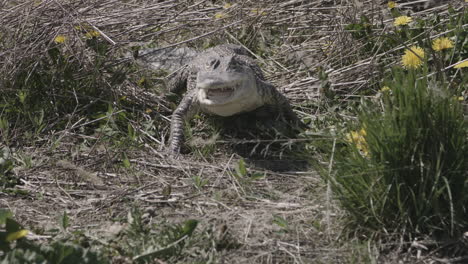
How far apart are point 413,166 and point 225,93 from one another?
1.52 metres

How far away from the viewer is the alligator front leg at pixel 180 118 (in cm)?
425

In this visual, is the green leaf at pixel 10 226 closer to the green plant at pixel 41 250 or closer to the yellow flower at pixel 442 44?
the green plant at pixel 41 250

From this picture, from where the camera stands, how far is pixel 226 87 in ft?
13.2

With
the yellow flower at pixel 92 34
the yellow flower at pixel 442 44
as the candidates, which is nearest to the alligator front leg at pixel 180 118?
the yellow flower at pixel 92 34

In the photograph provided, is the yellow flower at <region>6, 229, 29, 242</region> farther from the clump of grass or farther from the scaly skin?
the scaly skin

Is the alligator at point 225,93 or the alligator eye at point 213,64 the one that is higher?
the alligator eye at point 213,64

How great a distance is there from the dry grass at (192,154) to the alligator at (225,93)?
161mm

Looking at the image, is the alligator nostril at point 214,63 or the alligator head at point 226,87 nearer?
the alligator head at point 226,87

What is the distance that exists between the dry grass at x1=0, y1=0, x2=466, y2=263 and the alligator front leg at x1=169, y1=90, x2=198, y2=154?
0.09 metres

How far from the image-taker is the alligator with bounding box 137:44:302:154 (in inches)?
158

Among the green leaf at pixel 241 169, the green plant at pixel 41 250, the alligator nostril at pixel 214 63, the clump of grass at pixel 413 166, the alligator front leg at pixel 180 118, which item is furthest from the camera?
the alligator front leg at pixel 180 118

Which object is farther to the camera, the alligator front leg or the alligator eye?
the alligator front leg

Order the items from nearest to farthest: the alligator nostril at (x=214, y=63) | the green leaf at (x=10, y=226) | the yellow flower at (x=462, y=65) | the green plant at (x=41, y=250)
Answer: the green plant at (x=41, y=250) → the green leaf at (x=10, y=226) → the yellow flower at (x=462, y=65) → the alligator nostril at (x=214, y=63)

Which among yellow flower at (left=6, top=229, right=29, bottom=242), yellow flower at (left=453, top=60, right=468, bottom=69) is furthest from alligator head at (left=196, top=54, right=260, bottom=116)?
yellow flower at (left=6, top=229, right=29, bottom=242)
